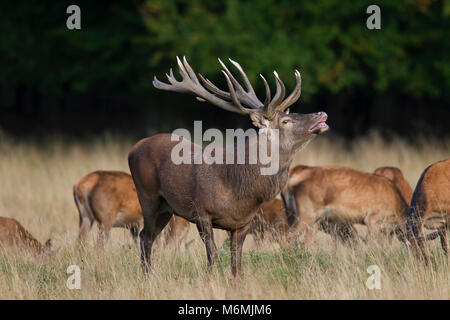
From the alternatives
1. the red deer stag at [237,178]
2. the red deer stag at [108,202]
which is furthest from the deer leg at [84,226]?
the red deer stag at [237,178]

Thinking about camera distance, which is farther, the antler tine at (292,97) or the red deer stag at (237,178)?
the antler tine at (292,97)

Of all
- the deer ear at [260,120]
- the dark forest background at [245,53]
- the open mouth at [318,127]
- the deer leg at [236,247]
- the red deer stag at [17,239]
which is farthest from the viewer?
the dark forest background at [245,53]

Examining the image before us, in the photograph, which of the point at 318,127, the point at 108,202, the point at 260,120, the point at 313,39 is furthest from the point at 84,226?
the point at 313,39

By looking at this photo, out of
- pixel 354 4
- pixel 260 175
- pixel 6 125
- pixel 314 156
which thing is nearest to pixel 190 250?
pixel 260 175

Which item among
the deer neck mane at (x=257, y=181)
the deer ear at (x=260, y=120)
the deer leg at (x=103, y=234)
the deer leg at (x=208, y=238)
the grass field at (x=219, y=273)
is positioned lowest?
the grass field at (x=219, y=273)

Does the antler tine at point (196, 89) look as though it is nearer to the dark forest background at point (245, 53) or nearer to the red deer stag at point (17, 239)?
the red deer stag at point (17, 239)

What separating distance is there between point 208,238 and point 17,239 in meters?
2.58

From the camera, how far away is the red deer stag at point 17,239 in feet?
25.9

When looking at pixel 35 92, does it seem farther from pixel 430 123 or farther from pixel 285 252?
pixel 285 252

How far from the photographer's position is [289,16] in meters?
16.8

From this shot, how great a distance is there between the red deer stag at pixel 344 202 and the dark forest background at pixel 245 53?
6.49m

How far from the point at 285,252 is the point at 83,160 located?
8242mm

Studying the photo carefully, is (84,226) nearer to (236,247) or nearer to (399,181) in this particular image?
(236,247)

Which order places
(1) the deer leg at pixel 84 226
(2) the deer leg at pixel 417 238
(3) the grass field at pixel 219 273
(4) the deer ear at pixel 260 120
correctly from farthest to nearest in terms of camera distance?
(1) the deer leg at pixel 84 226
(2) the deer leg at pixel 417 238
(4) the deer ear at pixel 260 120
(3) the grass field at pixel 219 273
